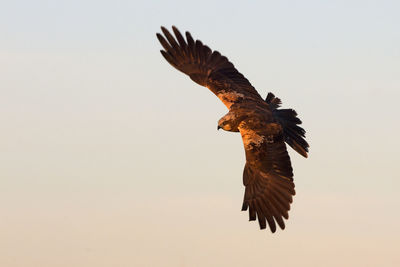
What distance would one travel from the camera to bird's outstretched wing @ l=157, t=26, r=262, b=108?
19.3 metres

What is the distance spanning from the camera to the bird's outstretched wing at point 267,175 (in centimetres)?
1719

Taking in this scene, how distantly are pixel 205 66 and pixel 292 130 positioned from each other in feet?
9.16

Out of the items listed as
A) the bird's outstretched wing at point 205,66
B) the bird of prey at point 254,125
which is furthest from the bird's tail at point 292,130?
the bird's outstretched wing at point 205,66

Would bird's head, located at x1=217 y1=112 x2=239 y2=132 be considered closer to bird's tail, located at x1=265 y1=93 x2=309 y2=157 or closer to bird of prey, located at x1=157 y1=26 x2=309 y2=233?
bird of prey, located at x1=157 y1=26 x2=309 y2=233

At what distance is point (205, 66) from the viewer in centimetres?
1995

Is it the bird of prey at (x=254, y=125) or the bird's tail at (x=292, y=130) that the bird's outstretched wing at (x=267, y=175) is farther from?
the bird's tail at (x=292, y=130)

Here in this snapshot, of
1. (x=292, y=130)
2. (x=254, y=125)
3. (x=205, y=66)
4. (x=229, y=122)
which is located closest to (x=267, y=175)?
(x=254, y=125)

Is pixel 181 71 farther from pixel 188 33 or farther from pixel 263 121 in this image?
pixel 263 121

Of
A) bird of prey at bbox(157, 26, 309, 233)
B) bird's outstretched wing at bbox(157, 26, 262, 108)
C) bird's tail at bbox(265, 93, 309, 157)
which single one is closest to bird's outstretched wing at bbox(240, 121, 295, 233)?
bird of prey at bbox(157, 26, 309, 233)

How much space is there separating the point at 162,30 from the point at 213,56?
142 centimetres

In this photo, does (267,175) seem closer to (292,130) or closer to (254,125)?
(254,125)

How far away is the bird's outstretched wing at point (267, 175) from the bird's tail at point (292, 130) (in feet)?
3.07

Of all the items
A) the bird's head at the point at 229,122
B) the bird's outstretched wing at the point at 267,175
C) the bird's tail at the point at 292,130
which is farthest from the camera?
the bird's tail at the point at 292,130

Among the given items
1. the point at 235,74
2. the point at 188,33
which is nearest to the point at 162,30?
the point at 188,33
